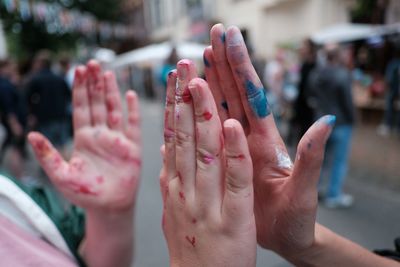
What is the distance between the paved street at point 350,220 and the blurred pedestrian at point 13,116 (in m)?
1.73

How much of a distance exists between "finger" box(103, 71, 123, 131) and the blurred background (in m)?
0.41

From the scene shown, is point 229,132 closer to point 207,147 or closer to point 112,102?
point 207,147

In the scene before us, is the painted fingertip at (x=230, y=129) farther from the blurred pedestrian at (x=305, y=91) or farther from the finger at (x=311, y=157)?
the blurred pedestrian at (x=305, y=91)

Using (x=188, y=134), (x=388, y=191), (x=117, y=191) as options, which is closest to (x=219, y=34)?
(x=188, y=134)

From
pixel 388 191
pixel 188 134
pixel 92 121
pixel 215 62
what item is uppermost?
pixel 215 62

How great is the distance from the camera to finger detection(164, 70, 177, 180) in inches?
27.8

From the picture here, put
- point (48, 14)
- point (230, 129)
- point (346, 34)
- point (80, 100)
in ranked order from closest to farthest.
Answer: point (230, 129), point (80, 100), point (346, 34), point (48, 14)

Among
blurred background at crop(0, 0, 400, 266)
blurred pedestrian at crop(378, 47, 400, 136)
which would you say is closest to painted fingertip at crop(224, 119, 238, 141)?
blurred background at crop(0, 0, 400, 266)

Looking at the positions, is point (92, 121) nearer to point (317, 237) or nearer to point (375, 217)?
point (317, 237)

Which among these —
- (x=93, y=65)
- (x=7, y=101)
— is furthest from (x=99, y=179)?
(x=7, y=101)

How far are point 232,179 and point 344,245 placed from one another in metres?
0.39

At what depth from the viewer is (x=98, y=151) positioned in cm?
124

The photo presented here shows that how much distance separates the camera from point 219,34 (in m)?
0.74

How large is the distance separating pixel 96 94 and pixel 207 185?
0.77m
